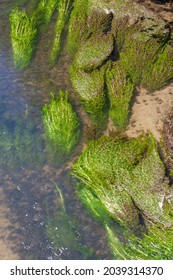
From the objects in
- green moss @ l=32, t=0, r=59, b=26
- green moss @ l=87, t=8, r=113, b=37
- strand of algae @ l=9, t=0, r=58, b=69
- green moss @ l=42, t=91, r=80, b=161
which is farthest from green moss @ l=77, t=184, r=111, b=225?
green moss @ l=32, t=0, r=59, b=26

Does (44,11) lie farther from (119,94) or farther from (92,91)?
(119,94)

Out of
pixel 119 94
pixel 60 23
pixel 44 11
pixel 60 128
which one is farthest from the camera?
pixel 44 11

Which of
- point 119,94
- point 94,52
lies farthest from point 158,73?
point 94,52

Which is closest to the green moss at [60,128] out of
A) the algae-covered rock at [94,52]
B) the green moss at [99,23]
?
the algae-covered rock at [94,52]

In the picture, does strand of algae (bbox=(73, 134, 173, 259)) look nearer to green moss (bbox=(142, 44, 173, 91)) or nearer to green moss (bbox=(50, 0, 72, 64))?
green moss (bbox=(142, 44, 173, 91))

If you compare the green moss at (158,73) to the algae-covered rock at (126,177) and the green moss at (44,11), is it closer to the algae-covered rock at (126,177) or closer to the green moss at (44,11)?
the algae-covered rock at (126,177)
